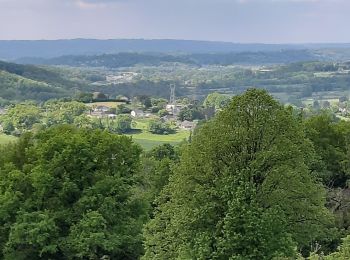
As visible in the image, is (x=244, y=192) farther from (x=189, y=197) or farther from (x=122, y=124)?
(x=122, y=124)

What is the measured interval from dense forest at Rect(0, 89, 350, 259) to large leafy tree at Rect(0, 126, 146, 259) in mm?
46

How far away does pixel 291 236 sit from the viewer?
68.6 ft

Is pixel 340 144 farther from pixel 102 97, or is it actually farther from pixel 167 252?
pixel 102 97

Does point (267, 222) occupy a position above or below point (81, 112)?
above

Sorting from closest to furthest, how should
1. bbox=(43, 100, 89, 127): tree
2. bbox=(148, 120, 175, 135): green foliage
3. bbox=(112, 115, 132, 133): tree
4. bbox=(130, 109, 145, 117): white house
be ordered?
bbox=(148, 120, 175, 135): green foliage, bbox=(112, 115, 132, 133): tree, bbox=(43, 100, 89, 127): tree, bbox=(130, 109, 145, 117): white house

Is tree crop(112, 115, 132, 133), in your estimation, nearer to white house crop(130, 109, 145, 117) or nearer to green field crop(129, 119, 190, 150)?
green field crop(129, 119, 190, 150)

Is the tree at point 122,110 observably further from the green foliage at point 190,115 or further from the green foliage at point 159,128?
the green foliage at point 159,128

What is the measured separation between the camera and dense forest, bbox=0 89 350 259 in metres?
19.9

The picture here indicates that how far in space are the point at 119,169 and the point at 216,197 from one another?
29.3 feet

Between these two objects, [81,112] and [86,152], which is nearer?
[86,152]

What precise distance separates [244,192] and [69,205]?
33.2 feet

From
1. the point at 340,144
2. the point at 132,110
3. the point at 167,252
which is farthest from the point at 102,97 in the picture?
the point at 167,252

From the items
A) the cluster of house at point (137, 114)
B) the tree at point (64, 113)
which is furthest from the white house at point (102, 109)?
the tree at point (64, 113)

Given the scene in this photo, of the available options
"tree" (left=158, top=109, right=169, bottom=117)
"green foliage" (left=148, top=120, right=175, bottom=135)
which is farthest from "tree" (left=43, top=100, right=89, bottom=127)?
"tree" (left=158, top=109, right=169, bottom=117)
